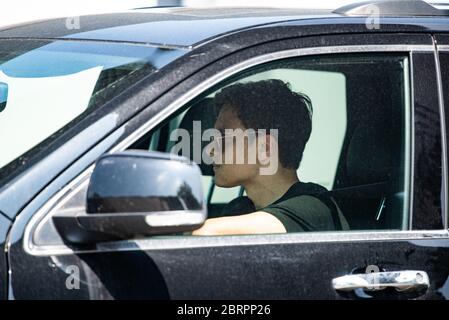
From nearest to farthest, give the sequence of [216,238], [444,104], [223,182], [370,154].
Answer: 1. [216,238]
2. [444,104]
3. [370,154]
4. [223,182]

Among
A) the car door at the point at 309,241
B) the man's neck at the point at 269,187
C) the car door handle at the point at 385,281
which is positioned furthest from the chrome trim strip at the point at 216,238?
the man's neck at the point at 269,187

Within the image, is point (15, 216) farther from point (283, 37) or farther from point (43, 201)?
point (283, 37)

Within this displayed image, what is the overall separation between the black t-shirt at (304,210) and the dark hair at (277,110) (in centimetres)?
10

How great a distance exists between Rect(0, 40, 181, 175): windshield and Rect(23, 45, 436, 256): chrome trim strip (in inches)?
5.1

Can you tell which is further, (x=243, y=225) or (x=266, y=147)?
(x=266, y=147)

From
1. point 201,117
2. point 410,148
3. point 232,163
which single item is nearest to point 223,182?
point 232,163

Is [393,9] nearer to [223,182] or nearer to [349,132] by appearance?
[349,132]

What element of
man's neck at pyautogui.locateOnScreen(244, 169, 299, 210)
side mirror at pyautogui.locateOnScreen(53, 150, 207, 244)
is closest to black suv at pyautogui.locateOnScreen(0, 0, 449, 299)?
side mirror at pyautogui.locateOnScreen(53, 150, 207, 244)

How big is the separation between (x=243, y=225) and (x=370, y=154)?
0.46 m

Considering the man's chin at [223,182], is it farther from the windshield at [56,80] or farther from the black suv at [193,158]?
the windshield at [56,80]

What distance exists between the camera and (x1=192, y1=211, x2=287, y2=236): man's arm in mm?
2773

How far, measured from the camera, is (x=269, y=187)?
317 centimetres

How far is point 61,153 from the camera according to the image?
Answer: 251 centimetres
